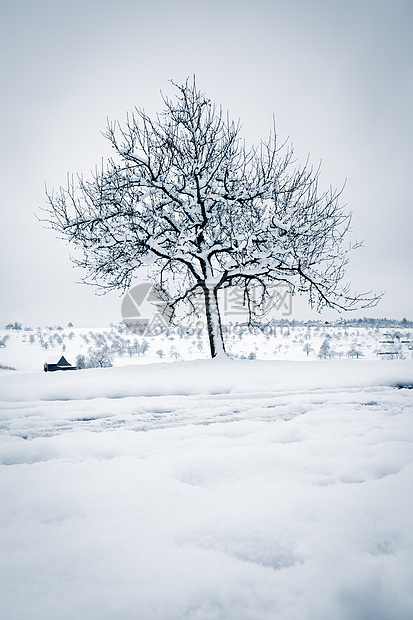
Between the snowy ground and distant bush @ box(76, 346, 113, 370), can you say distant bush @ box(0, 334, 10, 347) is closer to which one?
distant bush @ box(76, 346, 113, 370)

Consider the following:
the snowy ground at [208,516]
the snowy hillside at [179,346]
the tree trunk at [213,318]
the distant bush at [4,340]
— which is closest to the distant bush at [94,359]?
the snowy hillside at [179,346]

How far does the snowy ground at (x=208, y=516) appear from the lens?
34.0 inches

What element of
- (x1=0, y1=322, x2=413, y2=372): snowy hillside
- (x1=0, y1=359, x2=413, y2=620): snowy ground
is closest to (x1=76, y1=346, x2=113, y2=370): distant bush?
(x1=0, y1=322, x2=413, y2=372): snowy hillside

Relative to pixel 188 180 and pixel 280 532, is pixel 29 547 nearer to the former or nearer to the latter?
pixel 280 532

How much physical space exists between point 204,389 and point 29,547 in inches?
107

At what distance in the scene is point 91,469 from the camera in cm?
165

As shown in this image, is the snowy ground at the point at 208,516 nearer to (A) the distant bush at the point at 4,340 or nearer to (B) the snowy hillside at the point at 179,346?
(B) the snowy hillside at the point at 179,346

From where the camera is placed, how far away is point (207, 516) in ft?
4.04

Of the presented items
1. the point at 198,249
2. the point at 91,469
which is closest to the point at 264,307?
the point at 198,249

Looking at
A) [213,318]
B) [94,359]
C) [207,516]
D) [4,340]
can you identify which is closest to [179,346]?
[94,359]

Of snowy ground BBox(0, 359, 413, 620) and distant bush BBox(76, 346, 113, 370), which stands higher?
snowy ground BBox(0, 359, 413, 620)

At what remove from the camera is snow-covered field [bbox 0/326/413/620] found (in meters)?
0.86

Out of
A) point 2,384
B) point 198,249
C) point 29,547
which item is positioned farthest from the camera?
point 198,249

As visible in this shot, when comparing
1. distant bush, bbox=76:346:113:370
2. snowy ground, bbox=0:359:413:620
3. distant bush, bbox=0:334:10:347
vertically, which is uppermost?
distant bush, bbox=0:334:10:347
